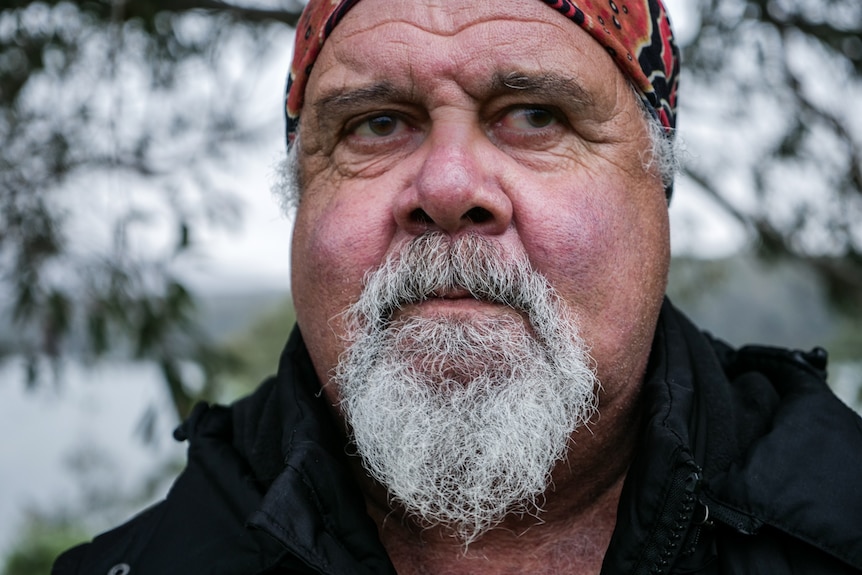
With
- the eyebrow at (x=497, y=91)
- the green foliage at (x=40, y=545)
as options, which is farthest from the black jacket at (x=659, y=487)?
the green foliage at (x=40, y=545)

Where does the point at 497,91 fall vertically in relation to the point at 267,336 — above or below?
above

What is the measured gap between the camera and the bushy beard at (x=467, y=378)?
186 cm

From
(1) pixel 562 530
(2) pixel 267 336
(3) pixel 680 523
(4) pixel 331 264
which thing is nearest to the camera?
(3) pixel 680 523

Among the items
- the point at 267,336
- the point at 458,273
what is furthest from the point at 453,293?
the point at 267,336

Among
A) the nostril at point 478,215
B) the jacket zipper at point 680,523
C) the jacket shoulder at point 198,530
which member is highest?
the nostril at point 478,215

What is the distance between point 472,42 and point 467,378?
31.8 inches

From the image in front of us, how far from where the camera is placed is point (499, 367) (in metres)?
1.86

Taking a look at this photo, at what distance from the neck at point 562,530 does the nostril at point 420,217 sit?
2.18 ft

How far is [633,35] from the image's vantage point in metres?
2.11

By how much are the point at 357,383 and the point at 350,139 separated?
2.20ft

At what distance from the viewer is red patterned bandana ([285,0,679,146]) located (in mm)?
2025

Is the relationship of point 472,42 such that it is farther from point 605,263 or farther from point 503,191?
point 605,263

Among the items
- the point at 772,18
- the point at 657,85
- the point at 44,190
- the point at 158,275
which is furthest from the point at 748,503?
the point at 44,190

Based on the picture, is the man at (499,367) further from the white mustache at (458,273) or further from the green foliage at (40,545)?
the green foliage at (40,545)
